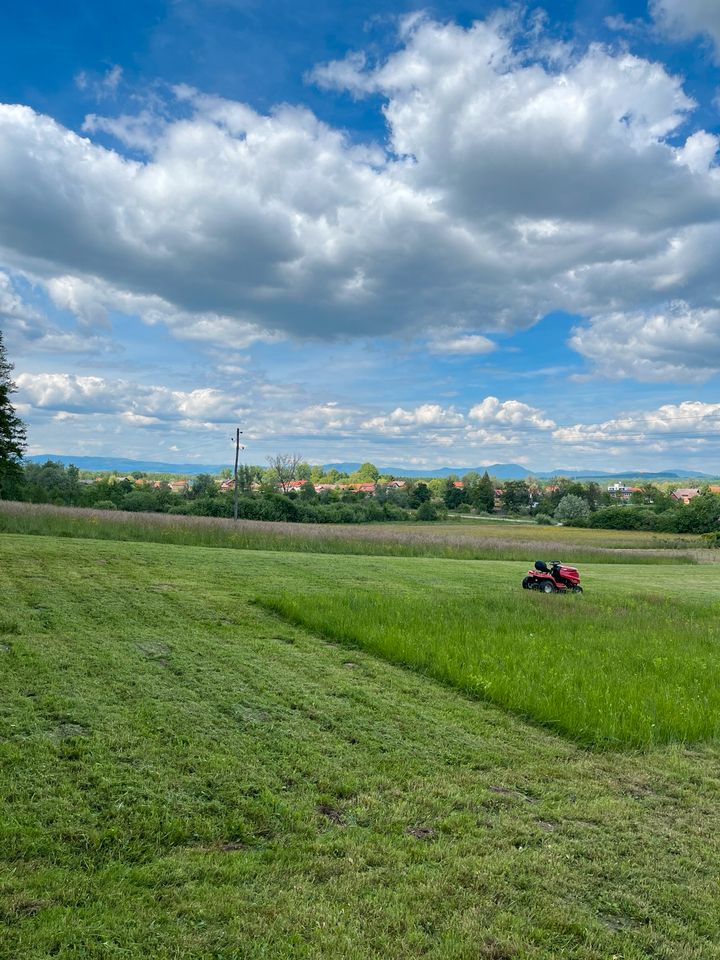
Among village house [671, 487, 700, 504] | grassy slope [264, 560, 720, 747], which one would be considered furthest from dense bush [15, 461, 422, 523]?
village house [671, 487, 700, 504]

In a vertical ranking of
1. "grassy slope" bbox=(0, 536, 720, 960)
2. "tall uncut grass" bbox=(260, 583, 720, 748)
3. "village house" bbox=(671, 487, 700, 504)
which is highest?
"village house" bbox=(671, 487, 700, 504)

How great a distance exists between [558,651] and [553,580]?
6.76 m

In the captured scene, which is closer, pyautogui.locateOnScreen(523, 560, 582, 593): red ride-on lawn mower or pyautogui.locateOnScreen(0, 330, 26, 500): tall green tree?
pyautogui.locateOnScreen(523, 560, 582, 593): red ride-on lawn mower

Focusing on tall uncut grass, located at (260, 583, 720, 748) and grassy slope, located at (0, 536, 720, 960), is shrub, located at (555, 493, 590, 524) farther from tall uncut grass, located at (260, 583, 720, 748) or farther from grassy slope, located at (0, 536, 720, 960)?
grassy slope, located at (0, 536, 720, 960)

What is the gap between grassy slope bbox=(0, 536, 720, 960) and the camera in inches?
113

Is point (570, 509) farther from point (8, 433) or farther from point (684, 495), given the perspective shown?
point (8, 433)

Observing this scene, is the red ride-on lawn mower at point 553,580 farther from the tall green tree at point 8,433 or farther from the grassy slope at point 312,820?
the tall green tree at point 8,433

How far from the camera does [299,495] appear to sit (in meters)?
74.2

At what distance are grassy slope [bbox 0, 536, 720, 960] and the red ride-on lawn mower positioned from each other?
29.8 feet

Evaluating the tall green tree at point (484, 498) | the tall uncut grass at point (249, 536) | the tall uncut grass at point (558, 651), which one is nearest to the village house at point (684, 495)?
the tall green tree at point (484, 498)

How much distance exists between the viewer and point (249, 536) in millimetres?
22938

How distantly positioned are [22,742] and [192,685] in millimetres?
1854

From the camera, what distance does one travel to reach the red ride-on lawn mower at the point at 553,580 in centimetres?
1522

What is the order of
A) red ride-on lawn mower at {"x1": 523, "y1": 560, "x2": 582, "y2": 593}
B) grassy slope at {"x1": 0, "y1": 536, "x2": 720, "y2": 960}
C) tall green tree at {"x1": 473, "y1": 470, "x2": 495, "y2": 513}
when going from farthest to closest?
1. tall green tree at {"x1": 473, "y1": 470, "x2": 495, "y2": 513}
2. red ride-on lawn mower at {"x1": 523, "y1": 560, "x2": 582, "y2": 593}
3. grassy slope at {"x1": 0, "y1": 536, "x2": 720, "y2": 960}
